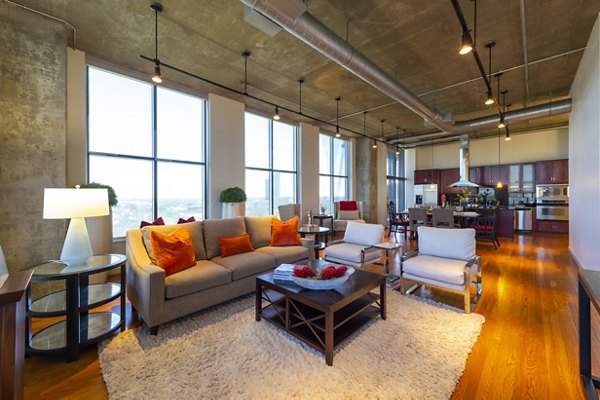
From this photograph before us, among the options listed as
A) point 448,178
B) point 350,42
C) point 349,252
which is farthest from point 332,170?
point 349,252

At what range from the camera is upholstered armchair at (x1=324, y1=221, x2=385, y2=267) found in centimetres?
360

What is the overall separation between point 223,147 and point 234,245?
9.67 feet

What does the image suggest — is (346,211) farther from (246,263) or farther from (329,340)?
(329,340)

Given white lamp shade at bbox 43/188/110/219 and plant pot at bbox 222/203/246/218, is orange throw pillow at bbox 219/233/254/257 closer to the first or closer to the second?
white lamp shade at bbox 43/188/110/219

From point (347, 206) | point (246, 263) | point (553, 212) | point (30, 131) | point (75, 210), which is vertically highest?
point (30, 131)

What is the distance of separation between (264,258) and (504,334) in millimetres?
2638

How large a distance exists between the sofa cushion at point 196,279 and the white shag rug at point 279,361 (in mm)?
356

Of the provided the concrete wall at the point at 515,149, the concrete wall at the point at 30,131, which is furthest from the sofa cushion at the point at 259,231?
the concrete wall at the point at 515,149

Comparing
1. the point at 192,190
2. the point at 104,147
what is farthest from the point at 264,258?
the point at 104,147

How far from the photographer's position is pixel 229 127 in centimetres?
570

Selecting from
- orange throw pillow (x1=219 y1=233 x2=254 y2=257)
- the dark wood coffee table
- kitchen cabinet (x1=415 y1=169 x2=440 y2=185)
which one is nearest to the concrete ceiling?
orange throw pillow (x1=219 y1=233 x2=254 y2=257)

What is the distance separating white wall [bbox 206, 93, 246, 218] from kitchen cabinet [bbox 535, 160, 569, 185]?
960 centimetres

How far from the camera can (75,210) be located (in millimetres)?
2197

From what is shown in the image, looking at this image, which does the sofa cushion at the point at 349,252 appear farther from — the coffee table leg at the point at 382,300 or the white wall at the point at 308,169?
the white wall at the point at 308,169
